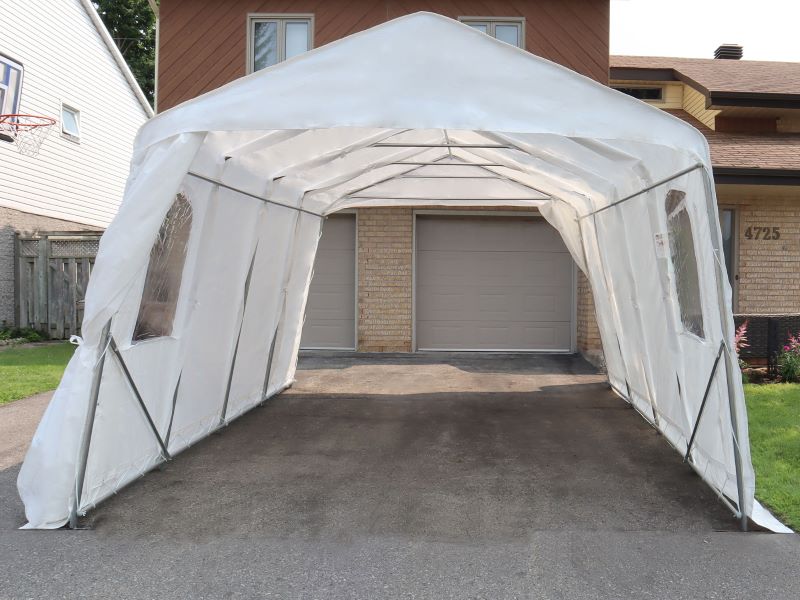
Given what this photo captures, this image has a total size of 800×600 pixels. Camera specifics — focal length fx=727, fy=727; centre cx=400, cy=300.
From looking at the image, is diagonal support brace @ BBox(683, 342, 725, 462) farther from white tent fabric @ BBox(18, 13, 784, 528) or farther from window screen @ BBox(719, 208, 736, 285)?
window screen @ BBox(719, 208, 736, 285)

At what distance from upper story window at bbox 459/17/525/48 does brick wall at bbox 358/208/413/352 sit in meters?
3.53

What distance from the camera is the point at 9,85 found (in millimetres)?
14320

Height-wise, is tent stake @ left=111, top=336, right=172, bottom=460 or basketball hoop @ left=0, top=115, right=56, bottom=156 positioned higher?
basketball hoop @ left=0, top=115, right=56, bottom=156

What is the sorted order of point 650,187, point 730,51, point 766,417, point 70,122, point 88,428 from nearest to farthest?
point 88,428, point 650,187, point 766,417, point 70,122, point 730,51

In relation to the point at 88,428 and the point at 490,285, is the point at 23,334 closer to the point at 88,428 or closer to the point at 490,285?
the point at 490,285

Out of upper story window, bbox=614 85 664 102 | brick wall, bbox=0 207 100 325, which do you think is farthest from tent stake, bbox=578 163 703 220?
brick wall, bbox=0 207 100 325

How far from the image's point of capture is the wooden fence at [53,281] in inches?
558

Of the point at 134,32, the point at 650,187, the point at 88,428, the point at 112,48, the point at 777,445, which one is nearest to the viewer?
the point at 88,428

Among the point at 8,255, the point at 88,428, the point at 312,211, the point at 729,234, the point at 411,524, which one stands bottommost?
the point at 411,524

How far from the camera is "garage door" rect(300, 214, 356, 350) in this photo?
12.9 meters

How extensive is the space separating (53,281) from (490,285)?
28.0 ft

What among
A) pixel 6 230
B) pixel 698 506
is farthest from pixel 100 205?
pixel 698 506

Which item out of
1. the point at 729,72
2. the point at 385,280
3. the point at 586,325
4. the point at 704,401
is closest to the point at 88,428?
the point at 704,401

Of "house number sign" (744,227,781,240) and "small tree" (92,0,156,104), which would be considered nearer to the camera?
"house number sign" (744,227,781,240)
